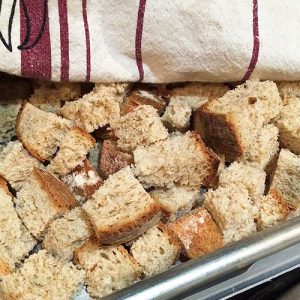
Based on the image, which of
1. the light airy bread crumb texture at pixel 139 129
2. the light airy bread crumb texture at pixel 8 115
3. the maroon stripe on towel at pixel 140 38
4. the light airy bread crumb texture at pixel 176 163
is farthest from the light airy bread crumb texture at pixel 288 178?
the light airy bread crumb texture at pixel 8 115

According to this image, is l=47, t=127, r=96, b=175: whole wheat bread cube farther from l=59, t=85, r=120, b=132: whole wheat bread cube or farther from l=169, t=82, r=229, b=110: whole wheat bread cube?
l=169, t=82, r=229, b=110: whole wheat bread cube

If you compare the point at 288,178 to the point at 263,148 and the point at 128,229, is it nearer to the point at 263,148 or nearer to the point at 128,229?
the point at 263,148

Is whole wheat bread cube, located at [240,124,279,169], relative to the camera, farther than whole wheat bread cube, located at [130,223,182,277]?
Yes

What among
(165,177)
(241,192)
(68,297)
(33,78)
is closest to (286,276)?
(241,192)

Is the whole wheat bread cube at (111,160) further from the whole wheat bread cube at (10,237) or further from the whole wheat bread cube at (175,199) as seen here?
the whole wheat bread cube at (10,237)

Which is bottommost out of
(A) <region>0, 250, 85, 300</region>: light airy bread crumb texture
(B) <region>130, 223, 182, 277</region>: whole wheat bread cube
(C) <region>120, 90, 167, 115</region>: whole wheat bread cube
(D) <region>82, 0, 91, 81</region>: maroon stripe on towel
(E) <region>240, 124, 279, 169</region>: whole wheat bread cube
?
(A) <region>0, 250, 85, 300</region>: light airy bread crumb texture

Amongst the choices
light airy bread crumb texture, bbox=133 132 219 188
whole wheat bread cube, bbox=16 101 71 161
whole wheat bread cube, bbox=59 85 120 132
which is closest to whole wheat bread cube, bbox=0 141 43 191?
whole wheat bread cube, bbox=16 101 71 161

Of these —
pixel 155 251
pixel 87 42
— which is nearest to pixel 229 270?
pixel 155 251

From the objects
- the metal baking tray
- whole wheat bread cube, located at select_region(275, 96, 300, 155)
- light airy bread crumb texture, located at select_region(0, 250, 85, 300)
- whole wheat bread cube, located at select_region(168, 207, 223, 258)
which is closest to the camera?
the metal baking tray
